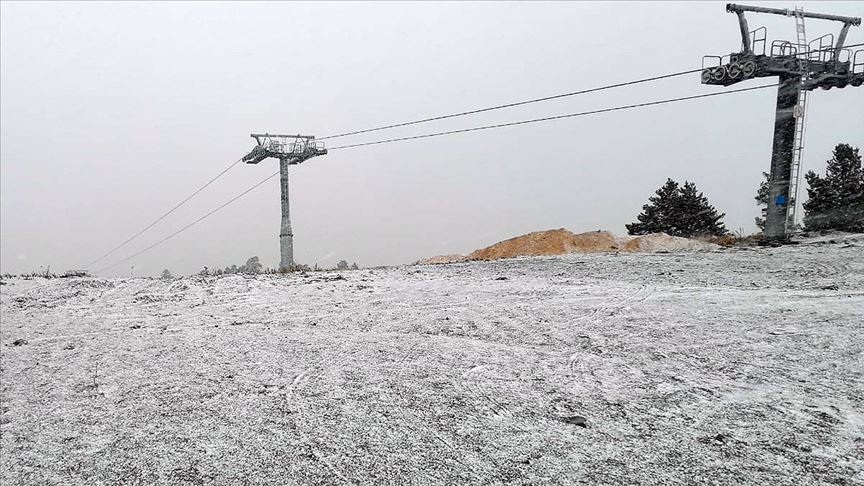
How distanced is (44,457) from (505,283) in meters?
6.28

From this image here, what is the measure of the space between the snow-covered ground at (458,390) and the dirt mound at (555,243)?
38.3 ft

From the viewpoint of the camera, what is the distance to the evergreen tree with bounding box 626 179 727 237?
3394 cm

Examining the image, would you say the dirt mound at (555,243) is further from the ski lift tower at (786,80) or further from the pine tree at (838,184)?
the pine tree at (838,184)

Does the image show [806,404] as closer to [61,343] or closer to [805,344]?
[805,344]

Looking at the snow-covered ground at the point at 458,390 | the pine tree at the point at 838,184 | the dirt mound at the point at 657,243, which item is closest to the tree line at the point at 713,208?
the pine tree at the point at 838,184

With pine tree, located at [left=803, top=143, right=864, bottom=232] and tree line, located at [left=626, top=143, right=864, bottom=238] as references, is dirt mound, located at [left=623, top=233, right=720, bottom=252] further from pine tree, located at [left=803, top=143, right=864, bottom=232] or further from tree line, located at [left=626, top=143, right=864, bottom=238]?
pine tree, located at [left=803, top=143, right=864, bottom=232]

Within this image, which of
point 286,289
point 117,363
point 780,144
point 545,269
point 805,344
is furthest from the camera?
point 780,144

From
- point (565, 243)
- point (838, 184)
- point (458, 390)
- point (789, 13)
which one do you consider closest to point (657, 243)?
point (565, 243)

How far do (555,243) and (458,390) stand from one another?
644 inches

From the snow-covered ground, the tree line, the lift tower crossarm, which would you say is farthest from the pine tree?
the snow-covered ground

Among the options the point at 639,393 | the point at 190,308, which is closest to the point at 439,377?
the point at 639,393

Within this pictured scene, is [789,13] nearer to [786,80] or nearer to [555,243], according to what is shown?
[786,80]

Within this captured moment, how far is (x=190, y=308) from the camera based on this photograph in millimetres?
7234

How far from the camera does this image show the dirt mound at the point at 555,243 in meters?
18.5
